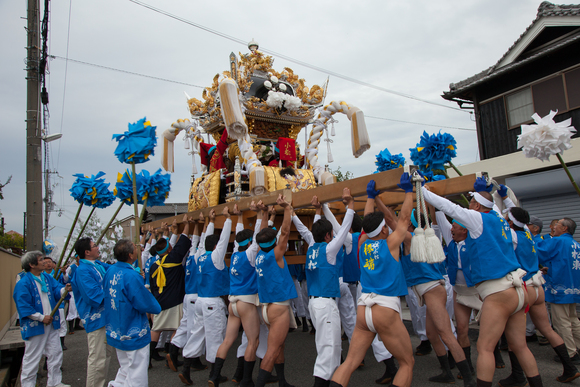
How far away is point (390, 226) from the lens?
3.91 metres

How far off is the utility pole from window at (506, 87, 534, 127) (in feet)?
34.4

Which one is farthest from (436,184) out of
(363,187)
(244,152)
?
(244,152)

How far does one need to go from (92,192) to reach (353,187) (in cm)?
389

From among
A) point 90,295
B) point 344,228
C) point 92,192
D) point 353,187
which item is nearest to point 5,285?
point 92,192

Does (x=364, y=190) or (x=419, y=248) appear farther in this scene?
(x=364, y=190)

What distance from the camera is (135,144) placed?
188 inches

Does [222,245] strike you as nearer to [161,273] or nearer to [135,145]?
[161,273]

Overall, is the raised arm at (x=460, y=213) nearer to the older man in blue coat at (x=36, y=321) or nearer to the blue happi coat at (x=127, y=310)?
the blue happi coat at (x=127, y=310)

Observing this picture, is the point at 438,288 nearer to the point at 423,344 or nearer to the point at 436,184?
the point at 436,184

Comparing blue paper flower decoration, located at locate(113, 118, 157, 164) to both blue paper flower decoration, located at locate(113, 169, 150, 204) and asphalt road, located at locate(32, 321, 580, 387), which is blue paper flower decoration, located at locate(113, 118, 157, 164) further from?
asphalt road, located at locate(32, 321, 580, 387)

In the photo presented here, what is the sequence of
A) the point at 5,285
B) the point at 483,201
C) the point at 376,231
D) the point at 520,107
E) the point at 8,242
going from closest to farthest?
the point at 376,231
the point at 483,201
the point at 5,285
the point at 520,107
the point at 8,242

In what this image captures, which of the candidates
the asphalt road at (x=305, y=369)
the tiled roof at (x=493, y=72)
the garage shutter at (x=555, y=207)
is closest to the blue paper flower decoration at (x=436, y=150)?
the asphalt road at (x=305, y=369)

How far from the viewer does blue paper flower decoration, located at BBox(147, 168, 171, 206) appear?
551cm

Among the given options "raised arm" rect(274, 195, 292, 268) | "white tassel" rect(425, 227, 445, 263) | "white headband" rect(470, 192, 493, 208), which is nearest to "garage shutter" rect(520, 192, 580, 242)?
"white headband" rect(470, 192, 493, 208)
